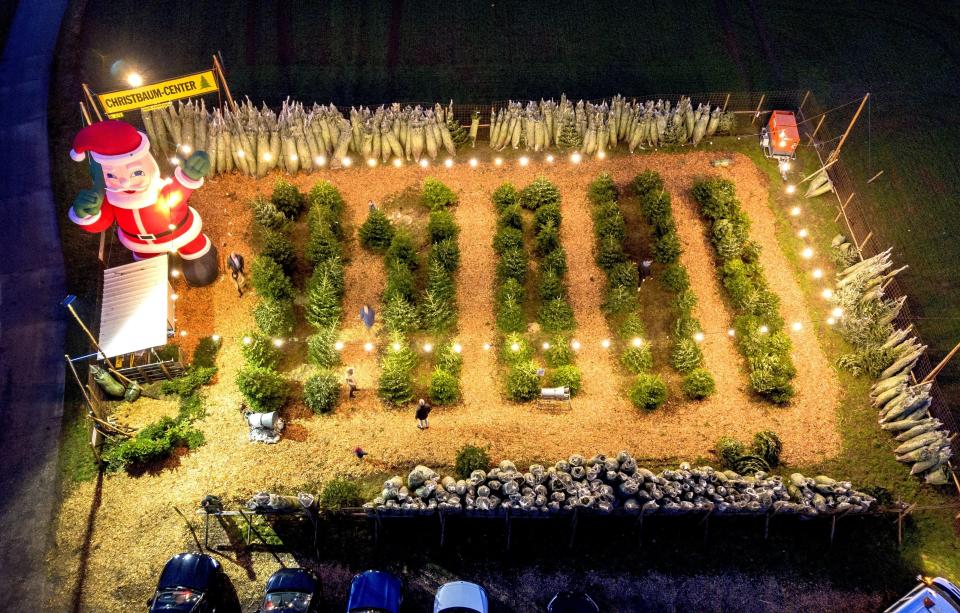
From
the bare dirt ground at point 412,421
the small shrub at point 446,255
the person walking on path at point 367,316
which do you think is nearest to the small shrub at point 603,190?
the bare dirt ground at point 412,421

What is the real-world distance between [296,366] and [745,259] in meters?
18.3

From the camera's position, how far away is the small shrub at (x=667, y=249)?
2559cm

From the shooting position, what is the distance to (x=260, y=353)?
73.6ft

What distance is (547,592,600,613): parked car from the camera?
17906mm

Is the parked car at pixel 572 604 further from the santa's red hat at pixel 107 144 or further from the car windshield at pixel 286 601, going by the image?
the santa's red hat at pixel 107 144

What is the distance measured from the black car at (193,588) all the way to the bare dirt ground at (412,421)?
69 cm

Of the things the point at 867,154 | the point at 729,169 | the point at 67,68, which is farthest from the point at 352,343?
the point at 867,154

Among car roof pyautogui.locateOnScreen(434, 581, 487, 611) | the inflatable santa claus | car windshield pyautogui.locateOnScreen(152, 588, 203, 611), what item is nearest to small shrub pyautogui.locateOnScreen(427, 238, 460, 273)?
the inflatable santa claus

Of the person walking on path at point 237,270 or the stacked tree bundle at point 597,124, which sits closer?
the person walking on path at point 237,270

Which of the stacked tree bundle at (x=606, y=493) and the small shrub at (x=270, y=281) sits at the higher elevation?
the small shrub at (x=270, y=281)

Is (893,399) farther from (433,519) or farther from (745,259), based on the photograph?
(433,519)

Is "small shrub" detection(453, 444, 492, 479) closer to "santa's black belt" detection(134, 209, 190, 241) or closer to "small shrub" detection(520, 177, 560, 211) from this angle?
"small shrub" detection(520, 177, 560, 211)

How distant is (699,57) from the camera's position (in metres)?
32.8

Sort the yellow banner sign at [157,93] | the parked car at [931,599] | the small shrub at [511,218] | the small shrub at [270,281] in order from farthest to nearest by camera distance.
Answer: the small shrub at [511,218]
the yellow banner sign at [157,93]
the small shrub at [270,281]
the parked car at [931,599]
